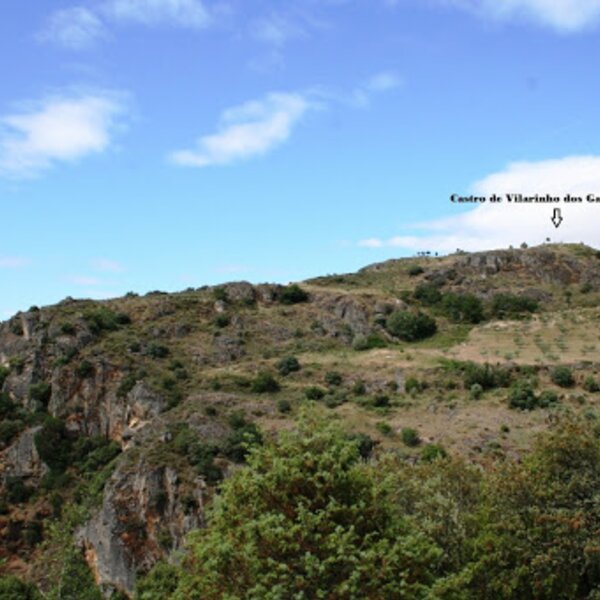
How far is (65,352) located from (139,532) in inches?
1191

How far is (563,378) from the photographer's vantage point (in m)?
63.1

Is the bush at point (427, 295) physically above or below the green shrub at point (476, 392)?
above

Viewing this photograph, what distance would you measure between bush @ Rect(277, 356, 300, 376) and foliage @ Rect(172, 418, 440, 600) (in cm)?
5370

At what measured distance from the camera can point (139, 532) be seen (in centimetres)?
5334

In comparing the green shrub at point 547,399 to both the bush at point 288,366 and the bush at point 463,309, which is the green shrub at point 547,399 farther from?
the bush at point 463,309

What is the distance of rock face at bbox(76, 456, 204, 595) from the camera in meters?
51.7

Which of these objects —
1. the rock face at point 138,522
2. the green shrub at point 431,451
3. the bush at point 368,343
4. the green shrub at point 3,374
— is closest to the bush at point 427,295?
the bush at point 368,343

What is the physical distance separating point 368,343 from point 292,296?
58.7 feet

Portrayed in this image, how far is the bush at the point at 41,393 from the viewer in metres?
74.2

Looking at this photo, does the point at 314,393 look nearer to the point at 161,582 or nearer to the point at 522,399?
the point at 522,399

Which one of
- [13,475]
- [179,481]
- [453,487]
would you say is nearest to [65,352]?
[13,475]

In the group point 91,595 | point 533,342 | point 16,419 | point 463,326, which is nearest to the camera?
A: point 91,595

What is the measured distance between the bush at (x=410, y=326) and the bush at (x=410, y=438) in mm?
29893

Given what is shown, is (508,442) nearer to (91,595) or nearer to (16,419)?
(91,595)
